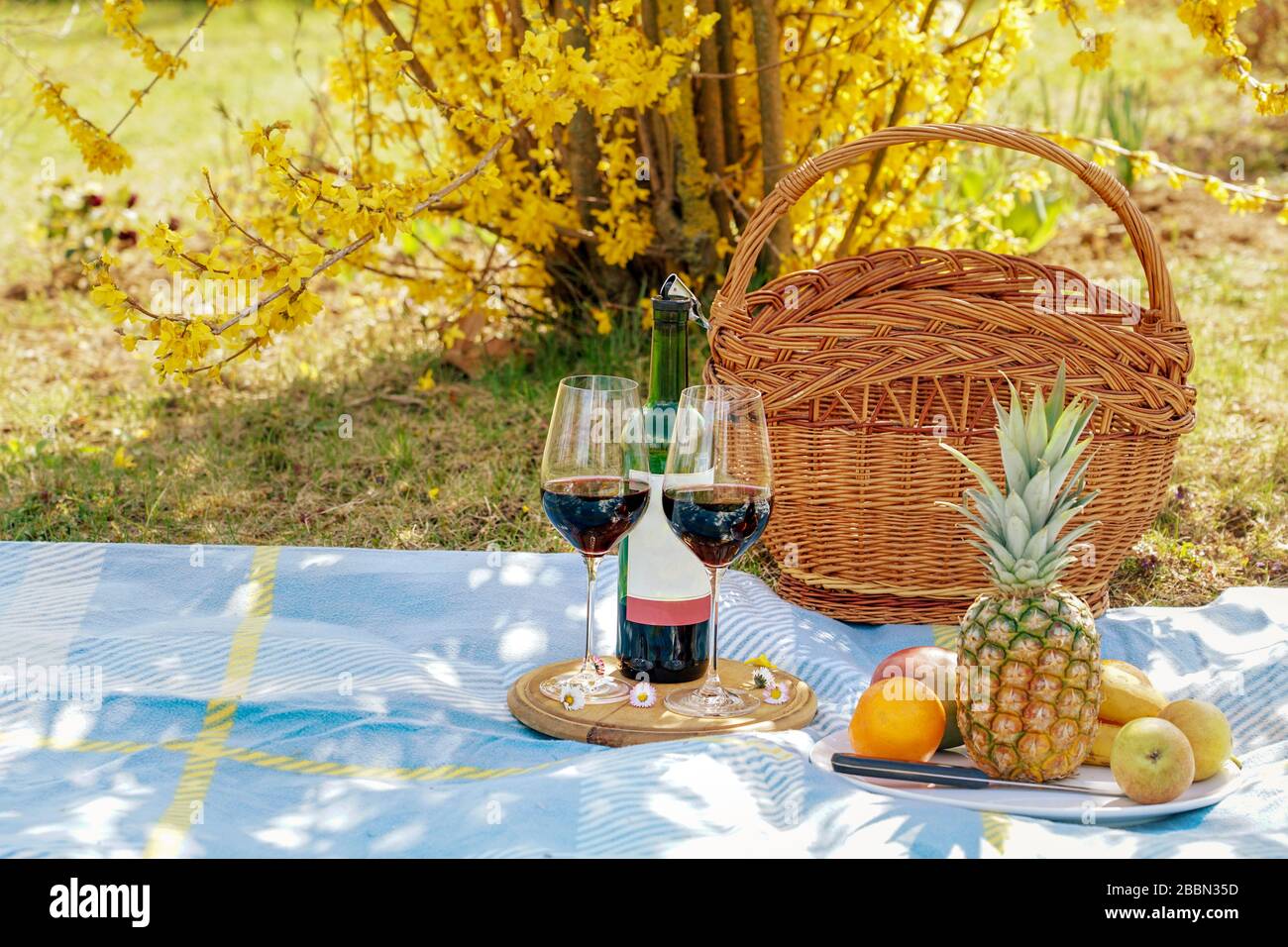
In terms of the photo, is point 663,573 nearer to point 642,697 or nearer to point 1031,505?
point 642,697

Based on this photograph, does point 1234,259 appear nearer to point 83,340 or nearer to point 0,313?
point 83,340

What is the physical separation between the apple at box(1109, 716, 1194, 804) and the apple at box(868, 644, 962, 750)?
0.82 ft

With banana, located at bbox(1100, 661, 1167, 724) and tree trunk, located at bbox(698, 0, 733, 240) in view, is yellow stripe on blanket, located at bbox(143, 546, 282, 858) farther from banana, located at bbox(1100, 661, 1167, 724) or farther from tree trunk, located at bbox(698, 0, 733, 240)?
tree trunk, located at bbox(698, 0, 733, 240)

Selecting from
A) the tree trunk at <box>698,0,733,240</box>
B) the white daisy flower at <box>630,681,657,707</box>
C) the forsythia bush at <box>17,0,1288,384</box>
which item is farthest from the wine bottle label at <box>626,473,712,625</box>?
the tree trunk at <box>698,0,733,240</box>

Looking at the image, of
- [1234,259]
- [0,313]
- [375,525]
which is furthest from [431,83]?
[1234,259]

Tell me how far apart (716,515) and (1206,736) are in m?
0.73

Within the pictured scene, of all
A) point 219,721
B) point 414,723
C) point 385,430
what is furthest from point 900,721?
point 385,430

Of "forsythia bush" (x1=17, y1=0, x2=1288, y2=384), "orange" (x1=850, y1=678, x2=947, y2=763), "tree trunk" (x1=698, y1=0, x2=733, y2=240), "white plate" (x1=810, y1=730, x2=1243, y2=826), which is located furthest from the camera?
"tree trunk" (x1=698, y1=0, x2=733, y2=240)

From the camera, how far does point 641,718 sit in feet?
6.54

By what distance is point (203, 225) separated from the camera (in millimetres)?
6086

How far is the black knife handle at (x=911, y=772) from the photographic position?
185 cm

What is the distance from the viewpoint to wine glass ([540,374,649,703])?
188 cm

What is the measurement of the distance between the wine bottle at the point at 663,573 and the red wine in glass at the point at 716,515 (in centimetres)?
14

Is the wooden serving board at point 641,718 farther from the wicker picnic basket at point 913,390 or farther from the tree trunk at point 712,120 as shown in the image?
the tree trunk at point 712,120
